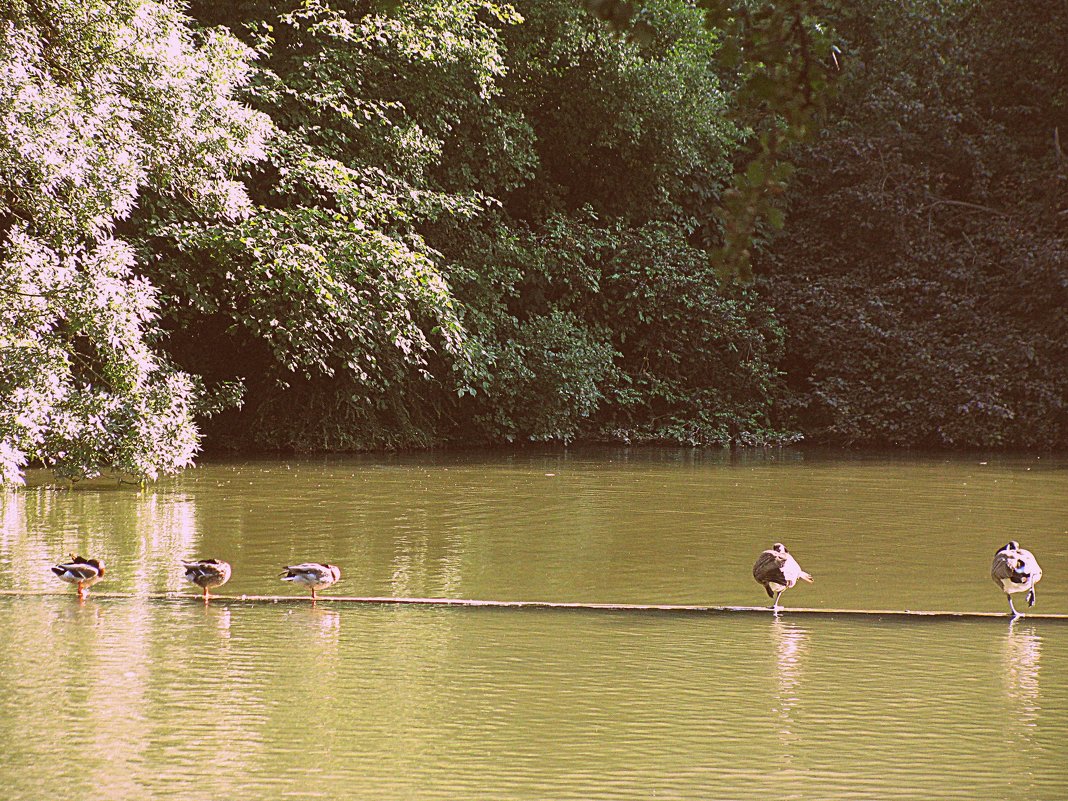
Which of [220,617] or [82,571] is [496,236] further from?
[220,617]

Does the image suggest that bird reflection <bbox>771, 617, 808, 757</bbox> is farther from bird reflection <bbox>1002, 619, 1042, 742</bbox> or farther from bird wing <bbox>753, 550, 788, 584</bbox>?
bird reflection <bbox>1002, 619, 1042, 742</bbox>

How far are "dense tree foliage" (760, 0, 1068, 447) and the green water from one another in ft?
33.9

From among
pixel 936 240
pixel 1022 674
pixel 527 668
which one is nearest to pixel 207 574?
pixel 527 668

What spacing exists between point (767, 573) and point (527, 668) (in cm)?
201

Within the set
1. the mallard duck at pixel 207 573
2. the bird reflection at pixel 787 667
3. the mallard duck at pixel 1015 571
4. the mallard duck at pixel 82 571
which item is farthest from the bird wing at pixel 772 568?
the mallard duck at pixel 82 571

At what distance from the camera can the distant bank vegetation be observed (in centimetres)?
1452

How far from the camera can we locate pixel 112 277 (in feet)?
46.0

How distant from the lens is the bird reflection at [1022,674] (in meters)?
5.86

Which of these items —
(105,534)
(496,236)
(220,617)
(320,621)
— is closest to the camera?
(320,621)

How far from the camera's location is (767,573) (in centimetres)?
816

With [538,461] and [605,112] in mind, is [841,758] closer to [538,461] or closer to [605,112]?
[538,461]

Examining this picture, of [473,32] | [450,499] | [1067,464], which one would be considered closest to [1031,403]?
[1067,464]

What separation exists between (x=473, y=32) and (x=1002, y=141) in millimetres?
9817

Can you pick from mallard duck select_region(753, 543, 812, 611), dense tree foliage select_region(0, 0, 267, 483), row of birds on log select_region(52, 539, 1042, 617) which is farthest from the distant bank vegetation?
mallard duck select_region(753, 543, 812, 611)
